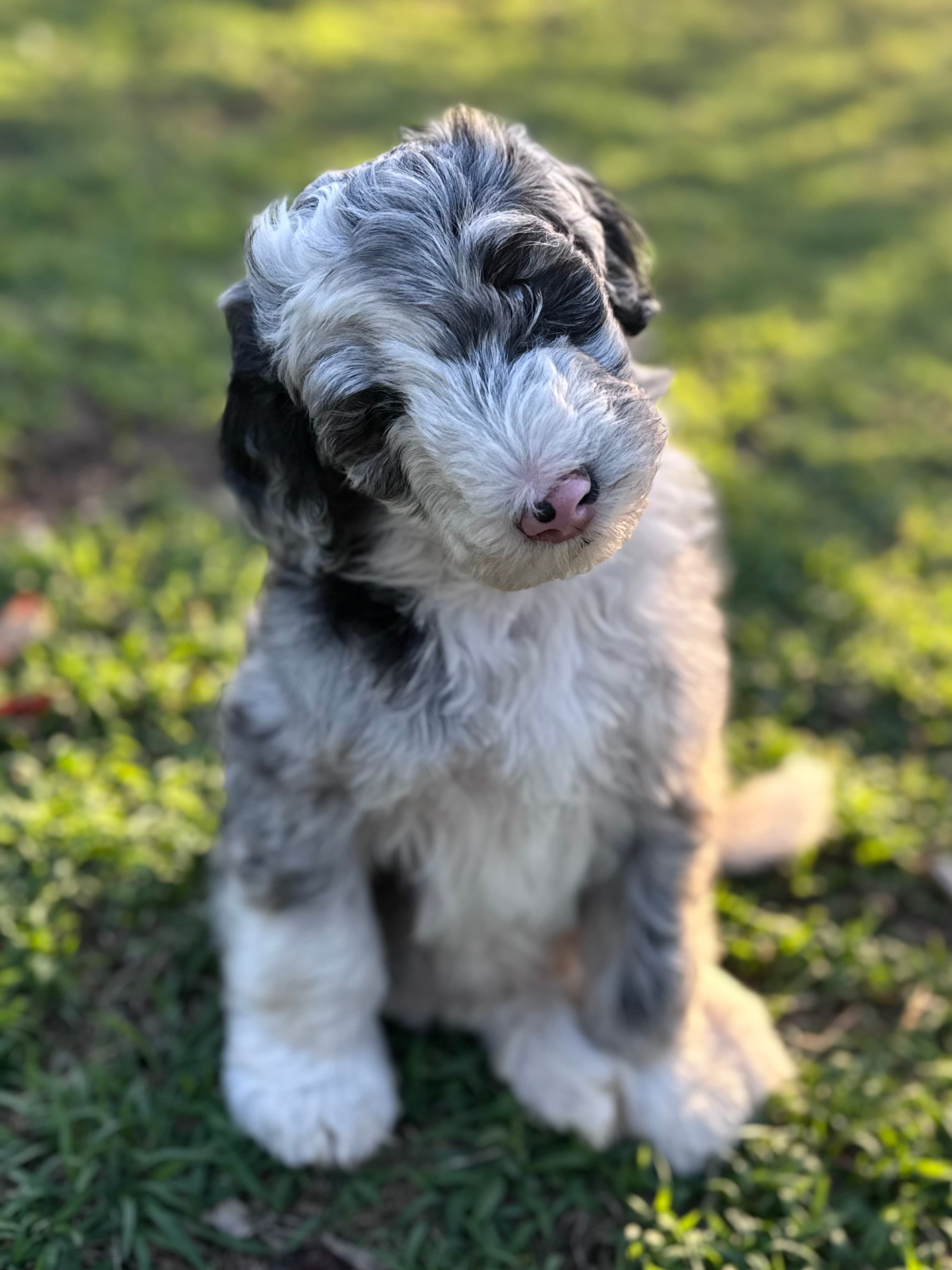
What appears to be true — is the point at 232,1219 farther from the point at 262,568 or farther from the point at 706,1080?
the point at 262,568

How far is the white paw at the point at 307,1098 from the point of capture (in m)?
2.98

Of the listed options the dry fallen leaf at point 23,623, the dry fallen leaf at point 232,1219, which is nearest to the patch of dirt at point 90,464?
the dry fallen leaf at point 23,623

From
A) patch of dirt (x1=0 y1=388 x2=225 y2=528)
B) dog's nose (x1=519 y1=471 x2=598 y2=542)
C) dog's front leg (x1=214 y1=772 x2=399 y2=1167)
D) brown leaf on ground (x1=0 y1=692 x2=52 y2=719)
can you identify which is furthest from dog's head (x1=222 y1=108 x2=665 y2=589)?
patch of dirt (x1=0 y1=388 x2=225 y2=528)

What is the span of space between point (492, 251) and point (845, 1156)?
2.44 m

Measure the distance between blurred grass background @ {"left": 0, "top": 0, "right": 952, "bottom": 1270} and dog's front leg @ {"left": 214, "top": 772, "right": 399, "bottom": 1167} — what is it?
4.8 inches

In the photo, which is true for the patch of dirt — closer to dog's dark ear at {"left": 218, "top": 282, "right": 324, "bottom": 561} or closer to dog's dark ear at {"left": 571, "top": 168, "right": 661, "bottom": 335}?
dog's dark ear at {"left": 218, "top": 282, "right": 324, "bottom": 561}

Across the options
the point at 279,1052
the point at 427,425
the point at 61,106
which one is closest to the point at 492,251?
the point at 427,425

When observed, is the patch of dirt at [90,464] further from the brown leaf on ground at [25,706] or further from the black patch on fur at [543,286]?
the black patch on fur at [543,286]

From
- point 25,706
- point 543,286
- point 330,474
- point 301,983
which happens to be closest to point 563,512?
point 543,286

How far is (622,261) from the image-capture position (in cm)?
260

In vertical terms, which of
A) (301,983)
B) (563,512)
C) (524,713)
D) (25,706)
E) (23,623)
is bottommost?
(301,983)

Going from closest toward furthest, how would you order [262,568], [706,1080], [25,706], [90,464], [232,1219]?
[232,1219] → [706,1080] → [25,706] → [262,568] → [90,464]

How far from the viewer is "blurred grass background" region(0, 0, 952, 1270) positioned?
2.95 m

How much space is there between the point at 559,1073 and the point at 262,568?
2.41 metres
